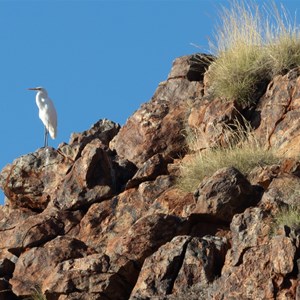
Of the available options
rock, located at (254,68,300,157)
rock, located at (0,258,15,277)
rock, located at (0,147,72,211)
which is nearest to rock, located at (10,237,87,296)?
rock, located at (0,258,15,277)

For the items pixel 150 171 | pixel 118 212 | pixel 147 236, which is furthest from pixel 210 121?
pixel 147 236

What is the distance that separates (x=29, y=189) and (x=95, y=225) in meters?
2.15

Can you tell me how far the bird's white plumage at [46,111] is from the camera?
80.0 feet

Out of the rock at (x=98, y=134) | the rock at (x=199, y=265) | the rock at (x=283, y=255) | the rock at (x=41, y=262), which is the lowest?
the rock at (x=283, y=255)

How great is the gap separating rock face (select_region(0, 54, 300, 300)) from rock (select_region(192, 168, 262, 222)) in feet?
0.05

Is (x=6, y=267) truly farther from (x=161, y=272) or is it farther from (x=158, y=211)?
(x=161, y=272)

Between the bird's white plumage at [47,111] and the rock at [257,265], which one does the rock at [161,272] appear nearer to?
the rock at [257,265]

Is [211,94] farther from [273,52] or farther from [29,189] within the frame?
[29,189]

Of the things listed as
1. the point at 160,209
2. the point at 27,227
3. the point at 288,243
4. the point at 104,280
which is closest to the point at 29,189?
the point at 27,227

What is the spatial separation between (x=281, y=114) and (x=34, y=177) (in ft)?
12.8

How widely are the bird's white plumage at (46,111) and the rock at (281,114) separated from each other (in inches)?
348

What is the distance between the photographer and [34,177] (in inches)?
650

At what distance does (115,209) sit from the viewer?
14539 mm

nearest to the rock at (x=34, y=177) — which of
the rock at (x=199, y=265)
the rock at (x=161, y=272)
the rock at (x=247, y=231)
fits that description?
the rock at (x=161, y=272)
